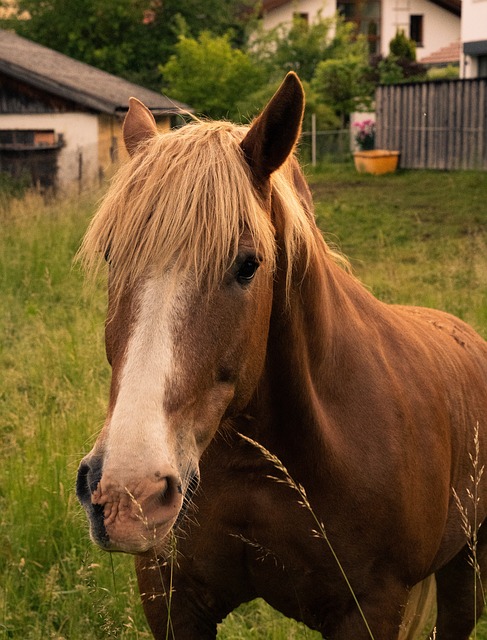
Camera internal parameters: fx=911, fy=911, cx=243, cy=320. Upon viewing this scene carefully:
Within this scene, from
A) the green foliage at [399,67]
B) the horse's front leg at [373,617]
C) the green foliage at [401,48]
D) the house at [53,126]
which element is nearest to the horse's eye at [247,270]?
the horse's front leg at [373,617]

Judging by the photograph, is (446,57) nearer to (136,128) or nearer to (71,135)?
(71,135)

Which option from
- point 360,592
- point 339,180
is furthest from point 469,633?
point 339,180

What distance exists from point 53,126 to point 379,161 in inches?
314

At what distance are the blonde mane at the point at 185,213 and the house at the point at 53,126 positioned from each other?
50.6 ft

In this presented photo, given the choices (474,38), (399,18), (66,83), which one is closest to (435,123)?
(474,38)

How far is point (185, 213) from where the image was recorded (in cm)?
207

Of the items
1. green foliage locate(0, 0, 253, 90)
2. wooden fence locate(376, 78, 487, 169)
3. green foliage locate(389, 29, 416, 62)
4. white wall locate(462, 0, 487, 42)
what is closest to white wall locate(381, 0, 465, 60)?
green foliage locate(389, 29, 416, 62)

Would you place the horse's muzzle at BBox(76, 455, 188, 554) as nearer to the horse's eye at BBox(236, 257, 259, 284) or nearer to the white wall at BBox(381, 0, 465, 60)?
the horse's eye at BBox(236, 257, 259, 284)

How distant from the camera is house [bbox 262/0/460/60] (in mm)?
41062

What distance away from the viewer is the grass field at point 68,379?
3543 millimetres

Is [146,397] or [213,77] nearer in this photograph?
[146,397]

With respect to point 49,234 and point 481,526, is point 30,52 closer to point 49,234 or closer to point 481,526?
point 49,234

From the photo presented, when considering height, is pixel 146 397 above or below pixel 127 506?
above

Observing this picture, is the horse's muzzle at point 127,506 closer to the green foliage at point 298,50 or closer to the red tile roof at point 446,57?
the green foliage at point 298,50
